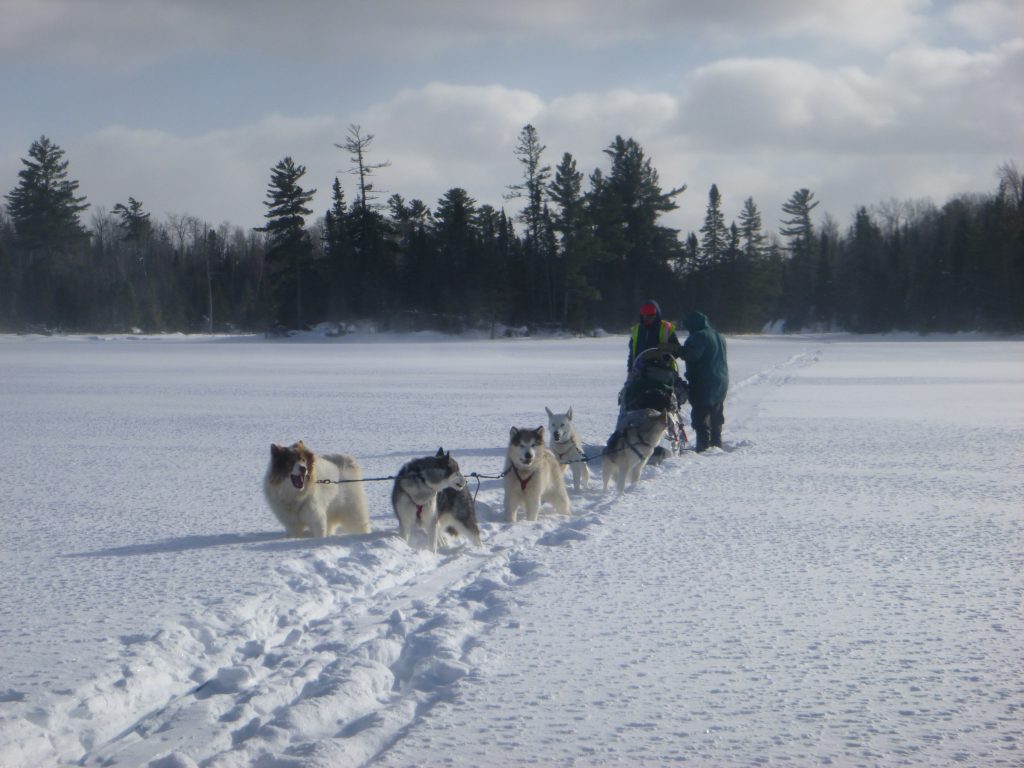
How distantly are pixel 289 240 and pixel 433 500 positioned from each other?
5616 cm

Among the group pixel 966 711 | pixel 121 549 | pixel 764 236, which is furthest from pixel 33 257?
pixel 966 711

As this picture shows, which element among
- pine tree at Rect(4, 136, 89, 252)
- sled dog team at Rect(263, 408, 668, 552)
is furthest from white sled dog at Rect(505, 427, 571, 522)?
pine tree at Rect(4, 136, 89, 252)

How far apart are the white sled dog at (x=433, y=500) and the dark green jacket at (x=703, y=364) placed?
5192mm

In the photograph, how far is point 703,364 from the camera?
11.5 m

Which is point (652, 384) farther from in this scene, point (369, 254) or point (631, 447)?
point (369, 254)

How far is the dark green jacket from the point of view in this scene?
11.4 metres

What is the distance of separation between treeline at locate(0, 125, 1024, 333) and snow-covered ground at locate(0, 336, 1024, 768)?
49.7 metres

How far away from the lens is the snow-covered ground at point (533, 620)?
357cm

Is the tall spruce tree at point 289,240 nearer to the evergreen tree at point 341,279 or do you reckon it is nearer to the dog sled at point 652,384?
the evergreen tree at point 341,279

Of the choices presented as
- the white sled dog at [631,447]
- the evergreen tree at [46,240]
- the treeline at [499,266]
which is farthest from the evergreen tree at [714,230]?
the white sled dog at [631,447]

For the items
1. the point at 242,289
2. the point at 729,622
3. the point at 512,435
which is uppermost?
the point at 242,289

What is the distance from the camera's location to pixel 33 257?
71.6m

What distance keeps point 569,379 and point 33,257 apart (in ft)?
198

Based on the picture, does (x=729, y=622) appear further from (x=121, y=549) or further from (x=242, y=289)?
(x=242, y=289)
